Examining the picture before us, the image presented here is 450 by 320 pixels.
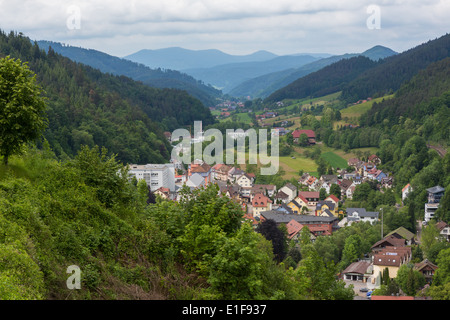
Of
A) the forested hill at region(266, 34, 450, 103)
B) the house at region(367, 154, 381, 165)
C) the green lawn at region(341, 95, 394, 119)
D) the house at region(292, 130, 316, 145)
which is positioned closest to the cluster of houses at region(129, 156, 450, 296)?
the house at region(367, 154, 381, 165)

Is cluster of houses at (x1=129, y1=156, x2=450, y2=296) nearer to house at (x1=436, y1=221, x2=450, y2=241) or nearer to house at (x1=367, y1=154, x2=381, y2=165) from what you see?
house at (x1=436, y1=221, x2=450, y2=241)

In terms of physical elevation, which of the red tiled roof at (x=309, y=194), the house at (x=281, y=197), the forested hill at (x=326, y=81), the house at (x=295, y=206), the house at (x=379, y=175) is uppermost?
the forested hill at (x=326, y=81)

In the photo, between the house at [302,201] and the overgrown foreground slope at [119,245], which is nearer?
the overgrown foreground slope at [119,245]

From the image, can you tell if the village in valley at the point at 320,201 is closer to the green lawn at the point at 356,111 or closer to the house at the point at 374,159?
the house at the point at 374,159

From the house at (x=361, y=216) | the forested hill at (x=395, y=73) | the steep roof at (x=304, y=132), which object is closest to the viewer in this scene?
the house at (x=361, y=216)

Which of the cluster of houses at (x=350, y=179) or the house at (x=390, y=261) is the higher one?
the cluster of houses at (x=350, y=179)

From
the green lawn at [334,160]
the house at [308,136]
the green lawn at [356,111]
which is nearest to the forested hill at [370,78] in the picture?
the green lawn at [356,111]
